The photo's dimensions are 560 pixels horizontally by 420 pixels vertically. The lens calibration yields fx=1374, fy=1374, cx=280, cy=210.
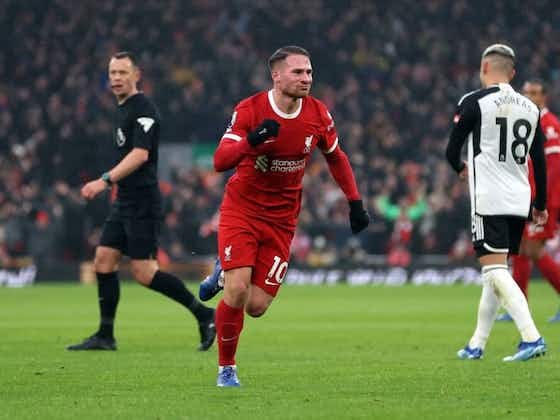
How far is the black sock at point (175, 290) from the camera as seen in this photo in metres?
11.7

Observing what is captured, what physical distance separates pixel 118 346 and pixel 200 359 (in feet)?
5.58

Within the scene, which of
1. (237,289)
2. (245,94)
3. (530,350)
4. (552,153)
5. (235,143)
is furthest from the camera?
(245,94)

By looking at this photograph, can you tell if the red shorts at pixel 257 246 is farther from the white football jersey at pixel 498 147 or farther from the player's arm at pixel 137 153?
the player's arm at pixel 137 153

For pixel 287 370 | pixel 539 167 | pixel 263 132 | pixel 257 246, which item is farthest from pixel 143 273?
pixel 263 132

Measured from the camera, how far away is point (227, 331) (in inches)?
334

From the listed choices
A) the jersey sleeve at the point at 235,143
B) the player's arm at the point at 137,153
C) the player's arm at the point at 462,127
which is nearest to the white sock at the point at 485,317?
the player's arm at the point at 462,127

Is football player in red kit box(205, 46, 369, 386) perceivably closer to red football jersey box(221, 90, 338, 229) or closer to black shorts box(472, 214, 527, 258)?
red football jersey box(221, 90, 338, 229)

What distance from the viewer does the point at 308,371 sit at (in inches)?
371

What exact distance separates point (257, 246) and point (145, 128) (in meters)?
3.18

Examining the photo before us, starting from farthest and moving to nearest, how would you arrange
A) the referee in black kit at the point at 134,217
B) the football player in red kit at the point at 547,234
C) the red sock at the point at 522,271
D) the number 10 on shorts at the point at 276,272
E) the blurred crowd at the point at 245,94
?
1. the blurred crowd at the point at 245,94
2. the football player in red kit at the point at 547,234
3. the red sock at the point at 522,271
4. the referee in black kit at the point at 134,217
5. the number 10 on shorts at the point at 276,272

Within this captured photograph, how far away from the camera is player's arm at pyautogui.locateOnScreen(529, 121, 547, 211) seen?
33.7 ft

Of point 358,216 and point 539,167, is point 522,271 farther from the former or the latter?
point 358,216

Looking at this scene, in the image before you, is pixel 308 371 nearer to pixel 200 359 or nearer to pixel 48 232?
pixel 200 359

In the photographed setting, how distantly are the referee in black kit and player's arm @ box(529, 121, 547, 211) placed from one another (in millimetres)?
3008
